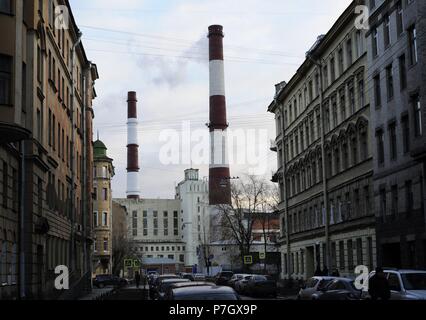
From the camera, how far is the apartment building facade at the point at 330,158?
44812mm

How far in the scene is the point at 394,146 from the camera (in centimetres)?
3906

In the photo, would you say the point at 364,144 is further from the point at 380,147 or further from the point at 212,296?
the point at 212,296

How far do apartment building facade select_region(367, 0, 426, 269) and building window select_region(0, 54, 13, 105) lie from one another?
18617mm

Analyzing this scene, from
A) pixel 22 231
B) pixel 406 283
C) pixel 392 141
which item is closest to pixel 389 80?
pixel 392 141

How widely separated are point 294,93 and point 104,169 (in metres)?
37.3

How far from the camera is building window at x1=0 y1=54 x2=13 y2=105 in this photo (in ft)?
84.0

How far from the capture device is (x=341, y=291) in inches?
916

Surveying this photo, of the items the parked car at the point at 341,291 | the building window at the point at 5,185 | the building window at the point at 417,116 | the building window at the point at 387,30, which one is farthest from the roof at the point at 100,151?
the parked car at the point at 341,291

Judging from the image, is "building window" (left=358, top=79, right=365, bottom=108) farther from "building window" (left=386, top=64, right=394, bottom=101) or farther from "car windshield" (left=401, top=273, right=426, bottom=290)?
"car windshield" (left=401, top=273, right=426, bottom=290)

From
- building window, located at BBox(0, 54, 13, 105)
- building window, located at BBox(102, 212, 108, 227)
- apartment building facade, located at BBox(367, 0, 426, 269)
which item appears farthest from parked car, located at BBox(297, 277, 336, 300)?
building window, located at BBox(102, 212, 108, 227)

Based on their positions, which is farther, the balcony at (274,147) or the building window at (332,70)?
the balcony at (274,147)

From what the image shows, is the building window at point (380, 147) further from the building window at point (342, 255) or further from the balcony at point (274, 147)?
the balcony at point (274, 147)

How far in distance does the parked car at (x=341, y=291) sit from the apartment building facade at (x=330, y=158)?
60.8 feet
